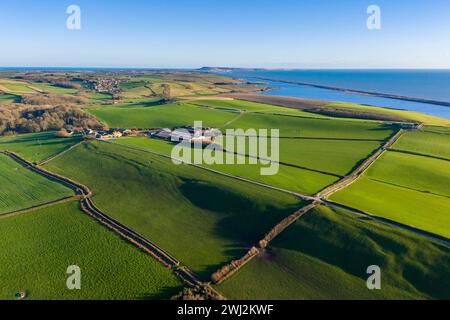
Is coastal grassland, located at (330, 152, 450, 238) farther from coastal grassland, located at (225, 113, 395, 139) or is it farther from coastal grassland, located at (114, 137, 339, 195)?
coastal grassland, located at (225, 113, 395, 139)

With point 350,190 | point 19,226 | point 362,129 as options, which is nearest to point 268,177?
point 350,190

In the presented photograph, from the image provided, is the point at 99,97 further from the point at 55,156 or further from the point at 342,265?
the point at 342,265

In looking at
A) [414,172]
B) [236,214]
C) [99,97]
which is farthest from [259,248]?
[99,97]

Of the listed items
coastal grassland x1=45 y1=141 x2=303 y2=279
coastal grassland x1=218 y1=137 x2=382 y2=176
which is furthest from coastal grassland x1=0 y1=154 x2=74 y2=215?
coastal grassland x1=218 y1=137 x2=382 y2=176

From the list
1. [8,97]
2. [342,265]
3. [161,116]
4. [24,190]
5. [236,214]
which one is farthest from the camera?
[8,97]

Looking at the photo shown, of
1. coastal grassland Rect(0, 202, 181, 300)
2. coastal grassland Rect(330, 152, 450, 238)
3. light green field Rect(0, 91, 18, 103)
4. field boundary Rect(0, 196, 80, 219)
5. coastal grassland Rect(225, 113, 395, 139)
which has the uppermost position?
light green field Rect(0, 91, 18, 103)
